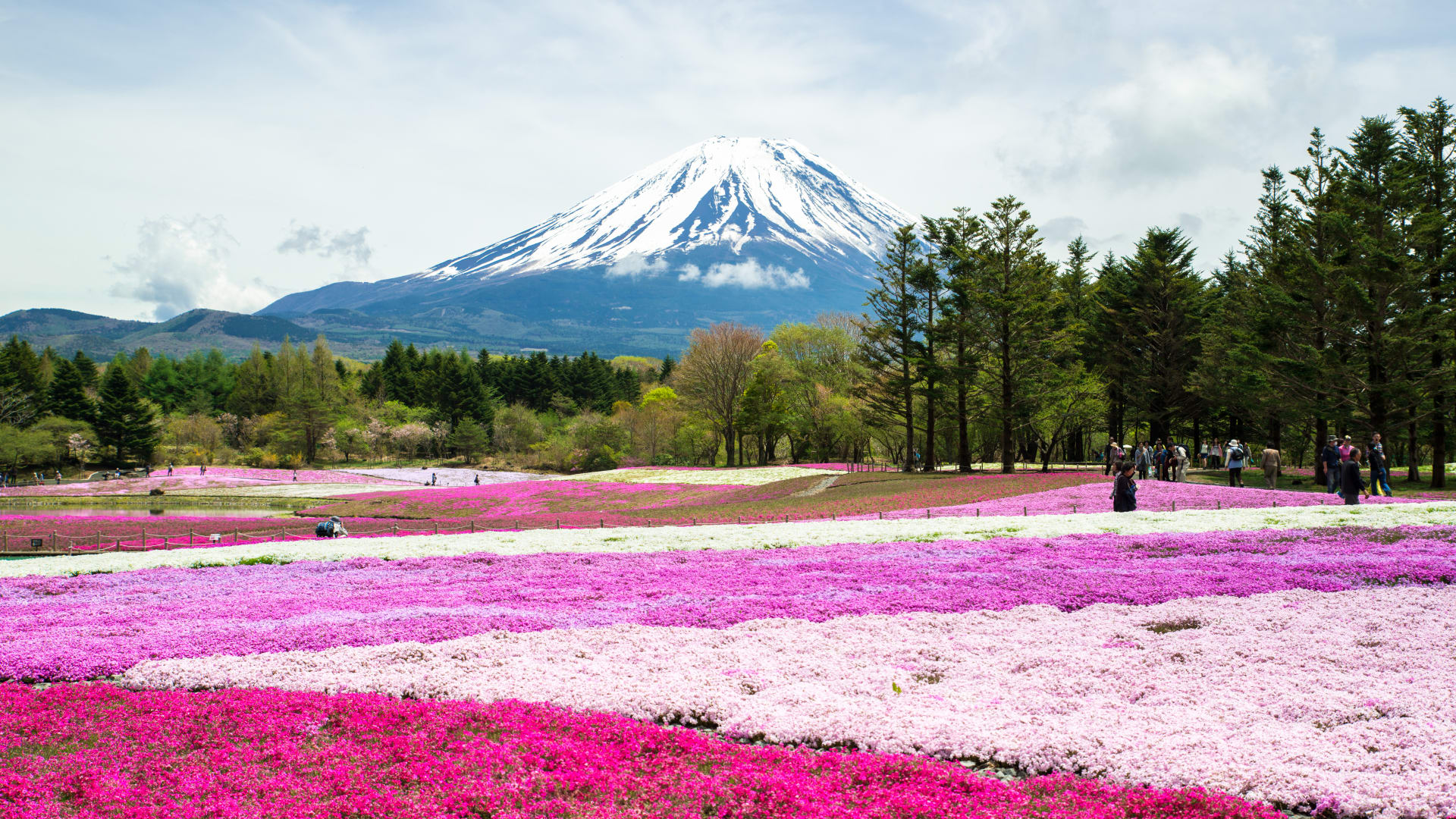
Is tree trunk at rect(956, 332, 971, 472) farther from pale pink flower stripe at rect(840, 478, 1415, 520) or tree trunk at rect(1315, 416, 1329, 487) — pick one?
pale pink flower stripe at rect(840, 478, 1415, 520)

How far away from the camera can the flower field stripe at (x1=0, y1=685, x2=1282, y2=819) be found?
6.06 meters

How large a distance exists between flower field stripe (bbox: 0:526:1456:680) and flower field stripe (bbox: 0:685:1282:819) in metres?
3.20

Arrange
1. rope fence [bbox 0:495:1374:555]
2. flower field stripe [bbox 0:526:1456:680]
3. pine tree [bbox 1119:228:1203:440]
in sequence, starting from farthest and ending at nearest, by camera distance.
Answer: pine tree [bbox 1119:228:1203:440] → rope fence [bbox 0:495:1374:555] → flower field stripe [bbox 0:526:1456:680]

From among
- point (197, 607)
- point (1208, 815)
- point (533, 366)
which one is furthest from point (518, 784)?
point (533, 366)

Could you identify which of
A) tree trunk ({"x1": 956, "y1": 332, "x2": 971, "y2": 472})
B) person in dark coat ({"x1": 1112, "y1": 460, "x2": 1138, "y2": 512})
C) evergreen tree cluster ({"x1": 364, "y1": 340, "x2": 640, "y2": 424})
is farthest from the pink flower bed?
person in dark coat ({"x1": 1112, "y1": 460, "x2": 1138, "y2": 512})

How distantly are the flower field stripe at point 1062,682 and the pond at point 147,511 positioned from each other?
42.1 metres

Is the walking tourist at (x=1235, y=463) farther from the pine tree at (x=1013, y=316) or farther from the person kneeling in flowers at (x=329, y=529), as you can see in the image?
the person kneeling in flowers at (x=329, y=529)

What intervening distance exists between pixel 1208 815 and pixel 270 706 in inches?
338

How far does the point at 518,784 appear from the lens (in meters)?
6.46

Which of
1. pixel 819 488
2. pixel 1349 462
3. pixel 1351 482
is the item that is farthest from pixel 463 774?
pixel 819 488

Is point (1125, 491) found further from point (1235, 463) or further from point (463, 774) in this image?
point (463, 774)

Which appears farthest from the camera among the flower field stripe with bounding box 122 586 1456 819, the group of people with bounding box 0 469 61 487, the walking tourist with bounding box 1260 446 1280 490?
the group of people with bounding box 0 469 61 487

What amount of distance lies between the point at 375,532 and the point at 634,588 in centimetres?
2087

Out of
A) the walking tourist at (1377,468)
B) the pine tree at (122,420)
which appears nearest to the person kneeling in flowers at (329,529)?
the walking tourist at (1377,468)
